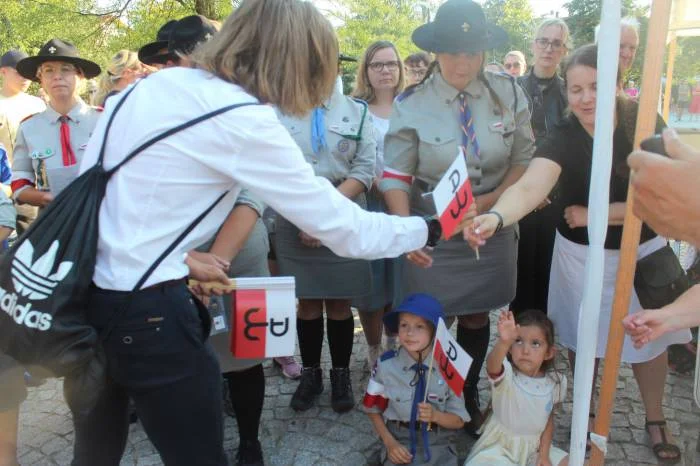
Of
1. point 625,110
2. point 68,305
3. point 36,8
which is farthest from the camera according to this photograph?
point 36,8

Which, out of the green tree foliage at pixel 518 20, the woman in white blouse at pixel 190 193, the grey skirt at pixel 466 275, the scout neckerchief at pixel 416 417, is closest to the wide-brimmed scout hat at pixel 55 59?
the woman in white blouse at pixel 190 193

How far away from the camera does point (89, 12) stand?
10.5 m

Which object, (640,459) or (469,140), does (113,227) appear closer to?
(469,140)

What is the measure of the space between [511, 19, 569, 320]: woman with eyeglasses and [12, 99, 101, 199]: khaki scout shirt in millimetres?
2620

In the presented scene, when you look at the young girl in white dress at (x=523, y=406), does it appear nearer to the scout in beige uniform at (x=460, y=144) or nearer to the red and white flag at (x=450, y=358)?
the red and white flag at (x=450, y=358)

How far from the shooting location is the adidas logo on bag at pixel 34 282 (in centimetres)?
151

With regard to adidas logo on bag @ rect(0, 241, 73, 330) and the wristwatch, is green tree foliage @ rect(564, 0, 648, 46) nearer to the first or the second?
the wristwatch

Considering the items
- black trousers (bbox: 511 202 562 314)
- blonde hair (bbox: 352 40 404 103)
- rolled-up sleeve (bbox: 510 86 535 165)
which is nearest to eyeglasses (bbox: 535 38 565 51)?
blonde hair (bbox: 352 40 404 103)

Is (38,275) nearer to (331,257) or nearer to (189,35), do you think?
(189,35)

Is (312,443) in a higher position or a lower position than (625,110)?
lower

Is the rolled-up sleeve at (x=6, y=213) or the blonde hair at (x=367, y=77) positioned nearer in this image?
the rolled-up sleeve at (x=6, y=213)

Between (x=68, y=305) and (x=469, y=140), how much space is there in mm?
1890

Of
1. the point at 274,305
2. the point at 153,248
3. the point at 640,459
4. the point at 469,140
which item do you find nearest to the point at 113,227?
the point at 153,248

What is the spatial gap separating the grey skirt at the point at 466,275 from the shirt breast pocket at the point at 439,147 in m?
0.41
